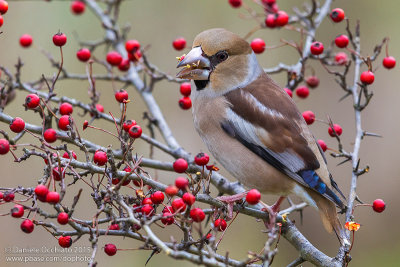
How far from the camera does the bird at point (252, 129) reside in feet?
14.5

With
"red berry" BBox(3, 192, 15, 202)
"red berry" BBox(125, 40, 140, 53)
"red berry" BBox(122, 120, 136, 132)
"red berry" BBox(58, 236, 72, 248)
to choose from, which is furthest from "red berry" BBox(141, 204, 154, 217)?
"red berry" BBox(125, 40, 140, 53)

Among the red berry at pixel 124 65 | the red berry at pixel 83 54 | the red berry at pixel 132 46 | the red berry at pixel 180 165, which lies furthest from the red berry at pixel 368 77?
the red berry at pixel 83 54

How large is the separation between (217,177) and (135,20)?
4192 mm

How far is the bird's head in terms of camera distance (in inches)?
181

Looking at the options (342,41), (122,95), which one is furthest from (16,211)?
(342,41)

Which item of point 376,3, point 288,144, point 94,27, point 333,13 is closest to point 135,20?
point 94,27

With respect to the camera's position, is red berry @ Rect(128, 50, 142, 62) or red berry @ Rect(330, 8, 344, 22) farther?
red berry @ Rect(128, 50, 142, 62)

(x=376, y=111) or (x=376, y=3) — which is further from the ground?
(x=376, y=3)

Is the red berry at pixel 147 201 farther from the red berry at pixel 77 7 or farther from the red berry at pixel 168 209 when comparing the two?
the red berry at pixel 77 7

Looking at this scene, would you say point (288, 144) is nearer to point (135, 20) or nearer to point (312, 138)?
point (312, 138)

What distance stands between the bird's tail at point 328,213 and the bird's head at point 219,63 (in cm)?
112

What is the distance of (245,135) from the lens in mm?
4516

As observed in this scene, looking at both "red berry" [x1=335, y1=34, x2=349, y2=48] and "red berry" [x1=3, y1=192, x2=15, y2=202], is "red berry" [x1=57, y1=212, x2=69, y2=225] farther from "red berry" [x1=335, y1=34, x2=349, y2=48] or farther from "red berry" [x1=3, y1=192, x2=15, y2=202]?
"red berry" [x1=335, y1=34, x2=349, y2=48]

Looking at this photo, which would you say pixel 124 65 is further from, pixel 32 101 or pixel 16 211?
pixel 16 211
